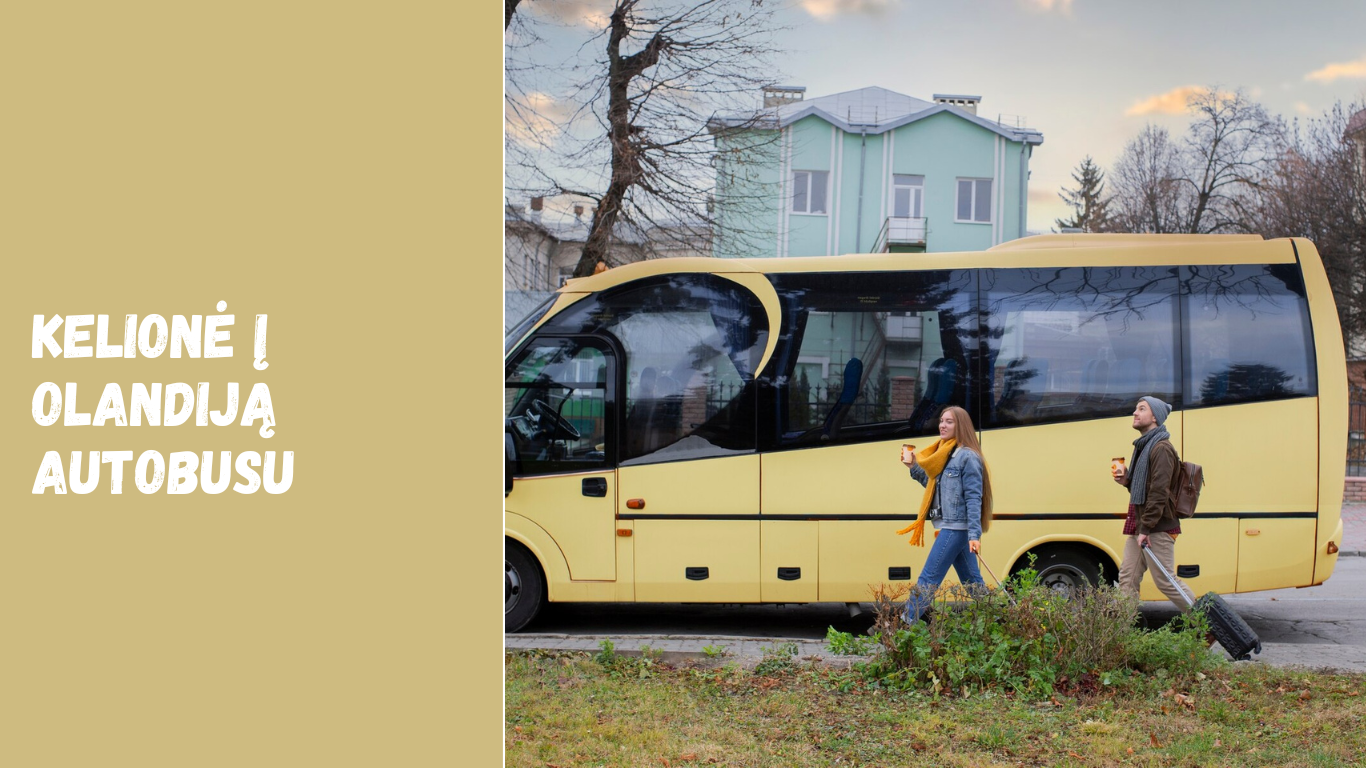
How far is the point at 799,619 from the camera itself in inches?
361

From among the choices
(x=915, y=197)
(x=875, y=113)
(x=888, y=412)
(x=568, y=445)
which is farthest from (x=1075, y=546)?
(x=875, y=113)

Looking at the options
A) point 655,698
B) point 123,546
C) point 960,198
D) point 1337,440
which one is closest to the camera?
point 123,546

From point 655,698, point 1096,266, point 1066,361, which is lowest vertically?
point 655,698

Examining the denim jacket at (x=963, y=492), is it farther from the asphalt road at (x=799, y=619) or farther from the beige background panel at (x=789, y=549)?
the asphalt road at (x=799, y=619)

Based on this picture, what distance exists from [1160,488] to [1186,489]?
0.82 ft

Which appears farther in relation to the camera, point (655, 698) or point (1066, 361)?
point (1066, 361)

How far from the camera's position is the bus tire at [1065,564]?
26.3 feet

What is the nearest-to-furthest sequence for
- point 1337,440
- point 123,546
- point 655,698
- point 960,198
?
point 123,546
point 655,698
point 1337,440
point 960,198

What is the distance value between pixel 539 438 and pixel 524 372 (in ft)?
1.76

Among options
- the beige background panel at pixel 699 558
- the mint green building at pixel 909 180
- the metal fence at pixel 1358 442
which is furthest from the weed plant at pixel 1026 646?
the mint green building at pixel 909 180

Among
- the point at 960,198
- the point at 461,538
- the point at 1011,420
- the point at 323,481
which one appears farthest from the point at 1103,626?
the point at 960,198

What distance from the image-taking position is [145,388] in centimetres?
306

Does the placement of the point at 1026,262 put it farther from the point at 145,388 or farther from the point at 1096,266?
the point at 145,388

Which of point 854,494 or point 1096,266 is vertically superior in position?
point 1096,266
